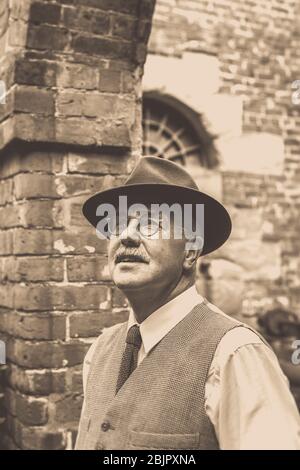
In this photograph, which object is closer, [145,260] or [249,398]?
[249,398]

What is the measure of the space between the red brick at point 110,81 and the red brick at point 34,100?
261mm

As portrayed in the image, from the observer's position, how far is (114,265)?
6.08 feet

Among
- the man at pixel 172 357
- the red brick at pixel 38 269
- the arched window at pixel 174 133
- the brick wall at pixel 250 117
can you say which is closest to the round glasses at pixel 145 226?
the man at pixel 172 357

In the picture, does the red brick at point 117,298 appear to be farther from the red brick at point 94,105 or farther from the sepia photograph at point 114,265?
the red brick at point 94,105

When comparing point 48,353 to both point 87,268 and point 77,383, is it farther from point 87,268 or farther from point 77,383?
point 87,268

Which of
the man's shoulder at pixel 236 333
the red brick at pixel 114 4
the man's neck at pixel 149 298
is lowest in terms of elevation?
the man's shoulder at pixel 236 333

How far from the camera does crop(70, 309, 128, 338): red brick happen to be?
9.29ft

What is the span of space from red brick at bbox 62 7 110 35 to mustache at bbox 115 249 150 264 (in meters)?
1.51

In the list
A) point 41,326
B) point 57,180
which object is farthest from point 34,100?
point 41,326

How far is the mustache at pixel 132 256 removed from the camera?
5.91 feet

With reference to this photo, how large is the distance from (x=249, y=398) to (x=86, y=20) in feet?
6.87

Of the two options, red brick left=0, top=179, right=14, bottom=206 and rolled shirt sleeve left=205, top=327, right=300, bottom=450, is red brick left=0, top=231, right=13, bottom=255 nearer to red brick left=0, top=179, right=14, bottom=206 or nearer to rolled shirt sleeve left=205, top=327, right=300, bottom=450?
red brick left=0, top=179, right=14, bottom=206

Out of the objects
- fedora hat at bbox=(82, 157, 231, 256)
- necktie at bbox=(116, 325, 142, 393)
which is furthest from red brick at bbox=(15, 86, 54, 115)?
necktie at bbox=(116, 325, 142, 393)

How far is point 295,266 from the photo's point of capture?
21.0 ft
